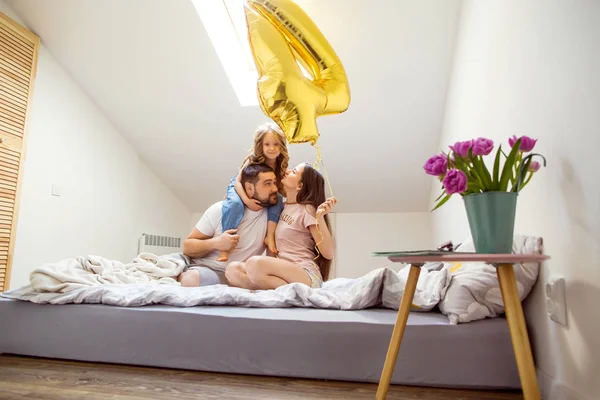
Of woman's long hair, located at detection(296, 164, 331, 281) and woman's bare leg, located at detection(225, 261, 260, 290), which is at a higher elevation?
woman's long hair, located at detection(296, 164, 331, 281)

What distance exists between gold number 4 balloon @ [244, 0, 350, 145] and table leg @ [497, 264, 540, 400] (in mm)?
899

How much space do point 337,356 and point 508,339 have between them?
46 cm

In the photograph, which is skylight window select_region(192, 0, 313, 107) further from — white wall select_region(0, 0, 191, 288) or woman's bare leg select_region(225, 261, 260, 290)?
woman's bare leg select_region(225, 261, 260, 290)

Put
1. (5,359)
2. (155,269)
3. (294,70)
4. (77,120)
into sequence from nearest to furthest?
(5,359) < (294,70) < (155,269) < (77,120)

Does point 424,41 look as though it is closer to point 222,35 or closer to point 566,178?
point 222,35

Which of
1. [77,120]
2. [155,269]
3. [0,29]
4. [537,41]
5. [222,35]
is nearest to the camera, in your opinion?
[537,41]

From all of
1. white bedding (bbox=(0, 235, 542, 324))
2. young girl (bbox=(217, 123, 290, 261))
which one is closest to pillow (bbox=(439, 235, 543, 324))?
white bedding (bbox=(0, 235, 542, 324))

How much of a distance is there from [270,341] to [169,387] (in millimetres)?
301

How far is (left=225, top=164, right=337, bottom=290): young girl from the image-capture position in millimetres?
1625

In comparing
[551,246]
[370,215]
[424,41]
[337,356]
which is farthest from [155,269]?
[370,215]

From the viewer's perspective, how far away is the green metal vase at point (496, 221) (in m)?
0.91

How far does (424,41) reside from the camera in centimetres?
270

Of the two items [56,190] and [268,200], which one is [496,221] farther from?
[56,190]

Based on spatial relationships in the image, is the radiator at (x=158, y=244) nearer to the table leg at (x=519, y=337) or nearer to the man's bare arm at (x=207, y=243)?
the man's bare arm at (x=207, y=243)
